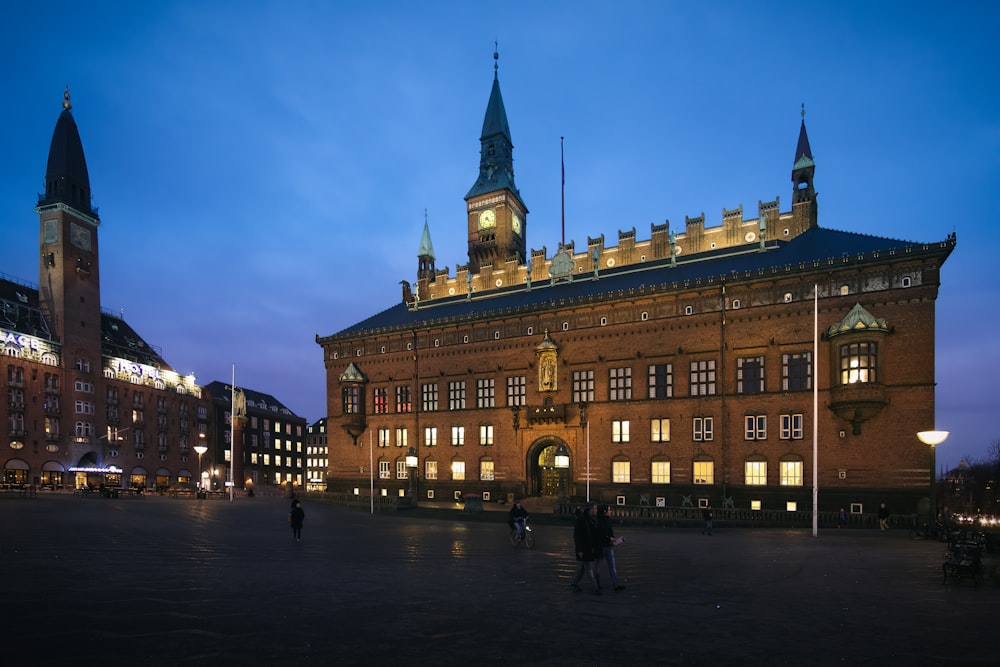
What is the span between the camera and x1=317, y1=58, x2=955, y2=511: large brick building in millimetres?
36250

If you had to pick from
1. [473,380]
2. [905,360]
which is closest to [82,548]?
[473,380]

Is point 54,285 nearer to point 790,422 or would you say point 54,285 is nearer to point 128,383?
point 128,383

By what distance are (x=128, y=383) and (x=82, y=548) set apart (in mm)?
76688

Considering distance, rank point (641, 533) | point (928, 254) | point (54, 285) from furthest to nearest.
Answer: point (54, 285)
point (928, 254)
point (641, 533)

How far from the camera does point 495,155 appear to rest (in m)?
69.0

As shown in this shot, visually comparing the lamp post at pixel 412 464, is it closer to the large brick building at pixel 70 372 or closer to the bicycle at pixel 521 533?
the bicycle at pixel 521 533

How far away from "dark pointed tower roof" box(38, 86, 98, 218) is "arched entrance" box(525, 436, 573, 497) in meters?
68.4

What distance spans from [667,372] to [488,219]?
30.7m

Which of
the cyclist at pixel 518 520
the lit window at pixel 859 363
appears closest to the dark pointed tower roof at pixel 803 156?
the lit window at pixel 859 363

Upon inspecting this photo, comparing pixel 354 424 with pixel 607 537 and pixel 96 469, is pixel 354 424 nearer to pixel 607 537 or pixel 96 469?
pixel 96 469

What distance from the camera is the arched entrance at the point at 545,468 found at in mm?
48312

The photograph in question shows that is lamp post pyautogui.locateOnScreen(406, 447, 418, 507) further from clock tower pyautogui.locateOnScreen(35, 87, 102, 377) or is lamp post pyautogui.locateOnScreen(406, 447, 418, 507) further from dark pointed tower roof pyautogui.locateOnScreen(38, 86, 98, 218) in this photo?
dark pointed tower roof pyautogui.locateOnScreen(38, 86, 98, 218)

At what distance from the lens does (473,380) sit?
5303 cm

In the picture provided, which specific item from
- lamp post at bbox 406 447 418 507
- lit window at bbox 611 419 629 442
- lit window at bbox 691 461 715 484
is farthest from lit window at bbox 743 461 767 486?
lamp post at bbox 406 447 418 507
